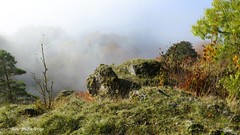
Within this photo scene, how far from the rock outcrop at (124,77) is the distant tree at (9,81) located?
19.3m

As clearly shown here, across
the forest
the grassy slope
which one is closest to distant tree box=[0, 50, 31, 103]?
the forest

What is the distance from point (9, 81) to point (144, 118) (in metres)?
28.9

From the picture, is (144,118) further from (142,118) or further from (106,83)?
(106,83)

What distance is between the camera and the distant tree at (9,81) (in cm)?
3466

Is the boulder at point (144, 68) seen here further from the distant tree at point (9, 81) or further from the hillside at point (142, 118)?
the distant tree at point (9, 81)

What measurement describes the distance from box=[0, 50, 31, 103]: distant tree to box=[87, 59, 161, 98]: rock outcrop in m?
19.3

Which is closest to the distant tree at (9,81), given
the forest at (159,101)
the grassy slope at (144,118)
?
the forest at (159,101)

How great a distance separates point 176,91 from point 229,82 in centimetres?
155

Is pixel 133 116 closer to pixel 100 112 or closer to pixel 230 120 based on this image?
pixel 100 112

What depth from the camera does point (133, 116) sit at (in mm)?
8594

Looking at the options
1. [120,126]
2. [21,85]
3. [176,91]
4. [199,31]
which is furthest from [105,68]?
[21,85]

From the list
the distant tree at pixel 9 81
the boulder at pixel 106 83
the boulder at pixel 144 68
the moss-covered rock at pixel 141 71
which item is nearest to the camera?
the boulder at pixel 106 83

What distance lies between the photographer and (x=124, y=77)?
16297mm

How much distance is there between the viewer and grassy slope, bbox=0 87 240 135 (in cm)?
795
